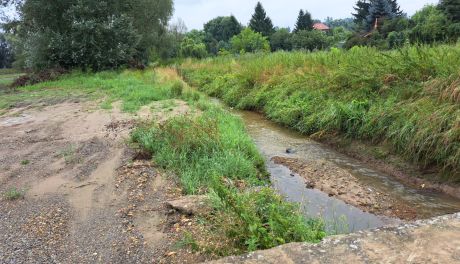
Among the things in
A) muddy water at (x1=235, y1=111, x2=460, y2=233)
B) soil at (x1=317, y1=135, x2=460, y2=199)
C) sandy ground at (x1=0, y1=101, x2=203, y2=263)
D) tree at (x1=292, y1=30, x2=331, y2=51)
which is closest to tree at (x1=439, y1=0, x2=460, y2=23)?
tree at (x1=292, y1=30, x2=331, y2=51)

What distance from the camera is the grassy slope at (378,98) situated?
19.7ft

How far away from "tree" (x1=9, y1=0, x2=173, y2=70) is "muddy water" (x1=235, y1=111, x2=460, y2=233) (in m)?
15.4

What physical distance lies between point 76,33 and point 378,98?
17.1 m

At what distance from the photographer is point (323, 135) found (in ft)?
27.6

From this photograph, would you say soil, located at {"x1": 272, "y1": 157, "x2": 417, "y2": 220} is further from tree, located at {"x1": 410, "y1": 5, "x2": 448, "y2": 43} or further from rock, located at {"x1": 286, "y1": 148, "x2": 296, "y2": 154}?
tree, located at {"x1": 410, "y1": 5, "x2": 448, "y2": 43}

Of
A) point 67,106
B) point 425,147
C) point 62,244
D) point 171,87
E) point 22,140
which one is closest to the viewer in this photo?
point 62,244

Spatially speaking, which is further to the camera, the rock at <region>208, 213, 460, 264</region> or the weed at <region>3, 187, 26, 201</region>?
the weed at <region>3, 187, 26, 201</region>

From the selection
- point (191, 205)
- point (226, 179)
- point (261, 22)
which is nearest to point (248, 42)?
point (261, 22)

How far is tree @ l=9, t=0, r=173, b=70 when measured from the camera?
2008cm

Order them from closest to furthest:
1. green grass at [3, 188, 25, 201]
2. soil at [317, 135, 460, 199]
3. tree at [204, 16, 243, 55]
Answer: green grass at [3, 188, 25, 201]
soil at [317, 135, 460, 199]
tree at [204, 16, 243, 55]

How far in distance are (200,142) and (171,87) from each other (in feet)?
23.8

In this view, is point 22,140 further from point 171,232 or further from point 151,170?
point 171,232

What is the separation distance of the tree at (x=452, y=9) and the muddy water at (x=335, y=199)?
27753 millimetres

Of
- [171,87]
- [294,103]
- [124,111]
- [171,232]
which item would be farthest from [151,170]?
[171,87]
